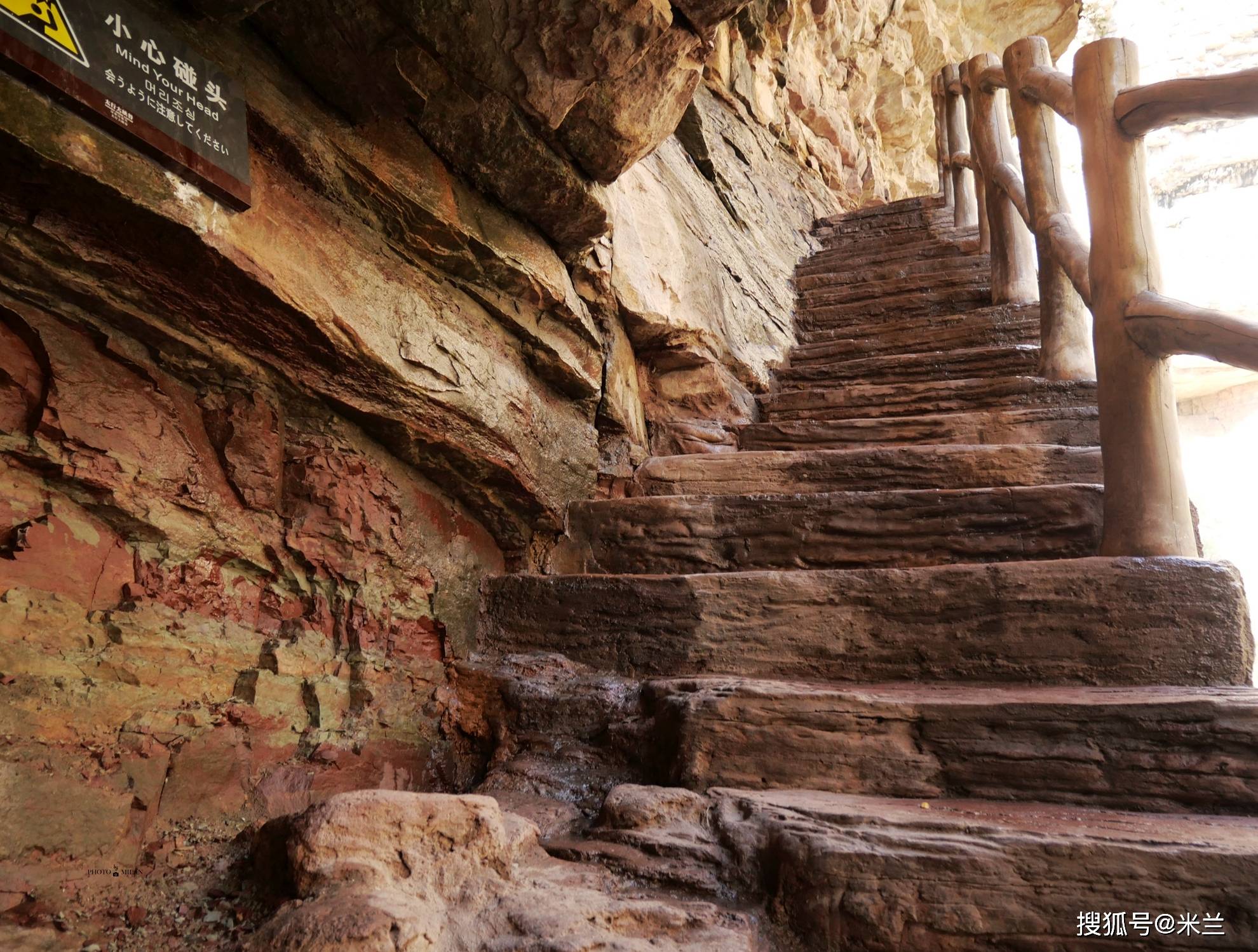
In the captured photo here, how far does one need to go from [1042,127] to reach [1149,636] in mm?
2973

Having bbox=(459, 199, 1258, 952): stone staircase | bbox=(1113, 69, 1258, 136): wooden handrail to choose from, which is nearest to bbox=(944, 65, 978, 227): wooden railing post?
bbox=(459, 199, 1258, 952): stone staircase

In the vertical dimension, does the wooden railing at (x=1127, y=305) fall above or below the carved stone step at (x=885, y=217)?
below

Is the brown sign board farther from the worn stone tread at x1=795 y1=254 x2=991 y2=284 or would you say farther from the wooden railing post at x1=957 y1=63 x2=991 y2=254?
the wooden railing post at x1=957 y1=63 x2=991 y2=254

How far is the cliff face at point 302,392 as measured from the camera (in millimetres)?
1340

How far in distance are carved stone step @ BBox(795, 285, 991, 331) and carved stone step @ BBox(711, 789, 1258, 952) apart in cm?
378

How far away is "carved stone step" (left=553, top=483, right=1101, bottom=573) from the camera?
2.16 meters

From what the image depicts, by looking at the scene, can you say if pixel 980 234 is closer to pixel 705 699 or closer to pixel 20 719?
pixel 705 699

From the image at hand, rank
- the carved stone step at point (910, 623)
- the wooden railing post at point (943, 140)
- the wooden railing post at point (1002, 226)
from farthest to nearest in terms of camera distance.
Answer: the wooden railing post at point (943, 140) → the wooden railing post at point (1002, 226) → the carved stone step at point (910, 623)

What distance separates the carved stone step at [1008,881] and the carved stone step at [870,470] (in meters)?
1.45

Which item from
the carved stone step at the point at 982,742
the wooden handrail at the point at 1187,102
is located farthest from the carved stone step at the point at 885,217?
the carved stone step at the point at 982,742

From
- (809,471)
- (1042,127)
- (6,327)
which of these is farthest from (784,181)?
(6,327)

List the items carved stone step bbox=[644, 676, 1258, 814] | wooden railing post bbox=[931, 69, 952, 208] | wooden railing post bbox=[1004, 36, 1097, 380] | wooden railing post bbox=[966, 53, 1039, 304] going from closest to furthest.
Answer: carved stone step bbox=[644, 676, 1258, 814] → wooden railing post bbox=[1004, 36, 1097, 380] → wooden railing post bbox=[966, 53, 1039, 304] → wooden railing post bbox=[931, 69, 952, 208]

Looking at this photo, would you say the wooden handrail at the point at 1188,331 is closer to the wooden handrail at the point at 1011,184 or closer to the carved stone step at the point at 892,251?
the wooden handrail at the point at 1011,184

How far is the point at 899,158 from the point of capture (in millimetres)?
11133
